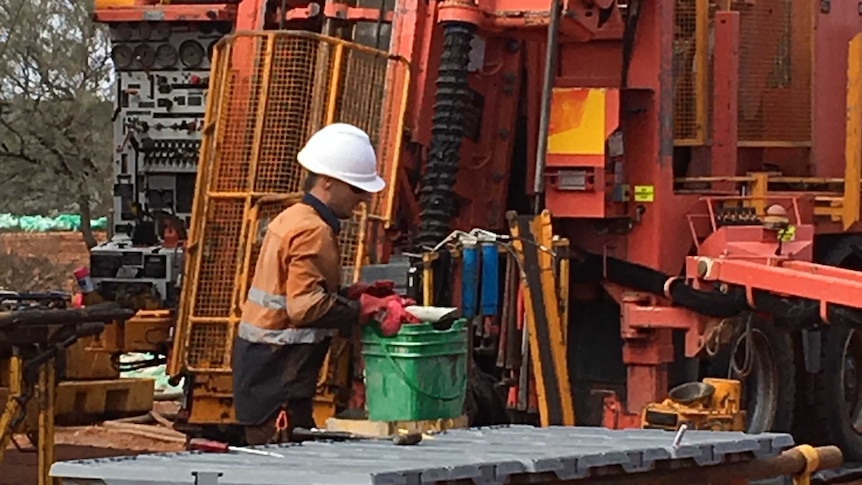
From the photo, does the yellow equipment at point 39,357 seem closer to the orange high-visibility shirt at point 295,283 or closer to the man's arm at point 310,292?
the orange high-visibility shirt at point 295,283

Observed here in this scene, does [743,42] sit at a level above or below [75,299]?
above

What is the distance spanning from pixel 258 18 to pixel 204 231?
1.49m

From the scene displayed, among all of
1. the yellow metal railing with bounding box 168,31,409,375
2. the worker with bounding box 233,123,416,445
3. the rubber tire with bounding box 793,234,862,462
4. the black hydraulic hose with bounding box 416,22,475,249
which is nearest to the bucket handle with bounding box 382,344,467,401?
the worker with bounding box 233,123,416,445

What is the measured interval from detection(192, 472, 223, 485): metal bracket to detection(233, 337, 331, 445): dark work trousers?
249 centimetres

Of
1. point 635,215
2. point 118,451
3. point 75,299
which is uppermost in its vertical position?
point 635,215

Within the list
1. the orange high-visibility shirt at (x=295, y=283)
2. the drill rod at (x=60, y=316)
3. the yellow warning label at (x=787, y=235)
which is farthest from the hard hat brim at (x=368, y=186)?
the yellow warning label at (x=787, y=235)

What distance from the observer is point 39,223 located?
27.5 m

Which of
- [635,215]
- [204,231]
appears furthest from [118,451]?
[635,215]

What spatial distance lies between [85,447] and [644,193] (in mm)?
4468

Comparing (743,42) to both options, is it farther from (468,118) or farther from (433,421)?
(433,421)

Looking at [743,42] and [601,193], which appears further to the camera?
[743,42]

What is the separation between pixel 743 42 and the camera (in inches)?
432

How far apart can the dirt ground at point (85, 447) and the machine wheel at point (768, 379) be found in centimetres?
356

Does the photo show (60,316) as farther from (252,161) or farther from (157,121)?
(157,121)
